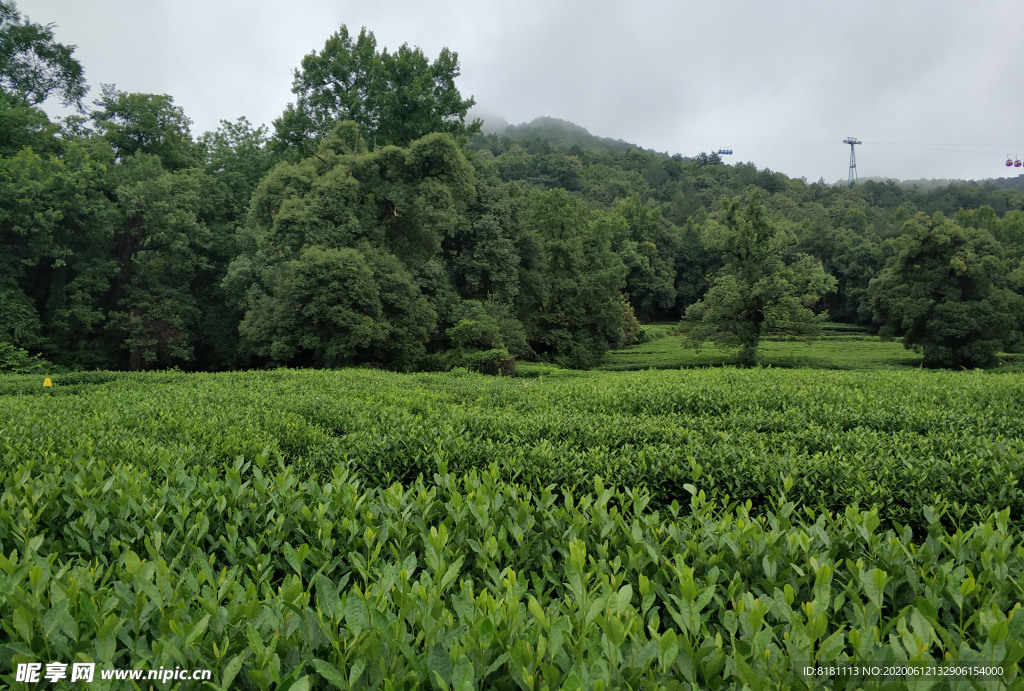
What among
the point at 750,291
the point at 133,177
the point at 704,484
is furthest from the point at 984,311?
the point at 133,177

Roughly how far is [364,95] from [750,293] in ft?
63.8

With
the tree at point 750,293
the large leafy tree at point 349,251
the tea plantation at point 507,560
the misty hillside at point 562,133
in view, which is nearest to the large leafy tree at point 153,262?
the large leafy tree at point 349,251

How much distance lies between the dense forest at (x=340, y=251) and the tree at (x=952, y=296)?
0.10m

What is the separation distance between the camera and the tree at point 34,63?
79.7ft

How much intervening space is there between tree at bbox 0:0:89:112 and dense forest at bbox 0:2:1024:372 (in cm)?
8

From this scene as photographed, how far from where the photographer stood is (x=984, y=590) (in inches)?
79.7

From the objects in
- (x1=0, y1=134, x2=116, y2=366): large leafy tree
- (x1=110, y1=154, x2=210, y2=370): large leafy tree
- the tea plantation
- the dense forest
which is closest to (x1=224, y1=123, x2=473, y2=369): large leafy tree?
the dense forest

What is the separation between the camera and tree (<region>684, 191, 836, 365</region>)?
80.3ft

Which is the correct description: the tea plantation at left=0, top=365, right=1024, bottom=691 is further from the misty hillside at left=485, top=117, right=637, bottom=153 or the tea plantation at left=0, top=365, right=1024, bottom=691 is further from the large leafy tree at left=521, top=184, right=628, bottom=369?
the misty hillside at left=485, top=117, right=637, bottom=153

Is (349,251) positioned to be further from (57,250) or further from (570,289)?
(570,289)

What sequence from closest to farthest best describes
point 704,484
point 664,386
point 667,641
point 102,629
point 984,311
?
point 667,641
point 102,629
point 704,484
point 664,386
point 984,311

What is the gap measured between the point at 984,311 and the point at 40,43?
42.8m

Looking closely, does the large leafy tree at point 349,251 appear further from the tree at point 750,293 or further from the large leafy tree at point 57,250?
the tree at point 750,293

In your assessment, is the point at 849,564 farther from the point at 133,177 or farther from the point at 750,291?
the point at 133,177
